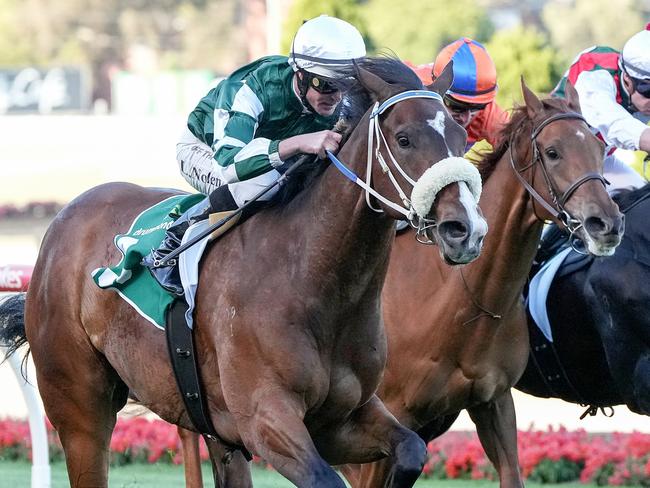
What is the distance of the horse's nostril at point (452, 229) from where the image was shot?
3.68m

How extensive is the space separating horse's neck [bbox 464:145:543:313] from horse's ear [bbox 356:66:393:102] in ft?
4.31

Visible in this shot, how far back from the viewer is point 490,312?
208 inches

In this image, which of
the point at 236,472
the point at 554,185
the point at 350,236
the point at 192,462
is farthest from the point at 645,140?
the point at 192,462

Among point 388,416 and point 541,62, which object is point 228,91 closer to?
point 388,416

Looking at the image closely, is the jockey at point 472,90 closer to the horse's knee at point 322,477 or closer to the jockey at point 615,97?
the jockey at point 615,97

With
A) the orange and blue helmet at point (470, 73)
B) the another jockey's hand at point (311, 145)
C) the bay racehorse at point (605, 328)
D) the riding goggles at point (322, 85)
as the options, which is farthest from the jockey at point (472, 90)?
the another jockey's hand at point (311, 145)

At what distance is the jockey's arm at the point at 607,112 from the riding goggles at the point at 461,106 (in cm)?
48

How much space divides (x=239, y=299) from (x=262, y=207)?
0.40 metres

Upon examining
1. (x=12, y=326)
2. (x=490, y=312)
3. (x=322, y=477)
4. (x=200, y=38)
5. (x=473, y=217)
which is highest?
(x=200, y=38)

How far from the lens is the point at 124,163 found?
90.8 feet

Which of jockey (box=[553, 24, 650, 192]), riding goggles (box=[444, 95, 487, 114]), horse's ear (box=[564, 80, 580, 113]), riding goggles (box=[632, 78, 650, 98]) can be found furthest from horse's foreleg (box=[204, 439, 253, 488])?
riding goggles (box=[632, 78, 650, 98])

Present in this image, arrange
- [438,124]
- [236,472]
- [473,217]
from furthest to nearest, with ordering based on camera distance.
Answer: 1. [236,472]
2. [438,124]
3. [473,217]

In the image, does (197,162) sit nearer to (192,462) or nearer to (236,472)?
(236,472)

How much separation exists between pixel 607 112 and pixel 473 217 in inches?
87.6
